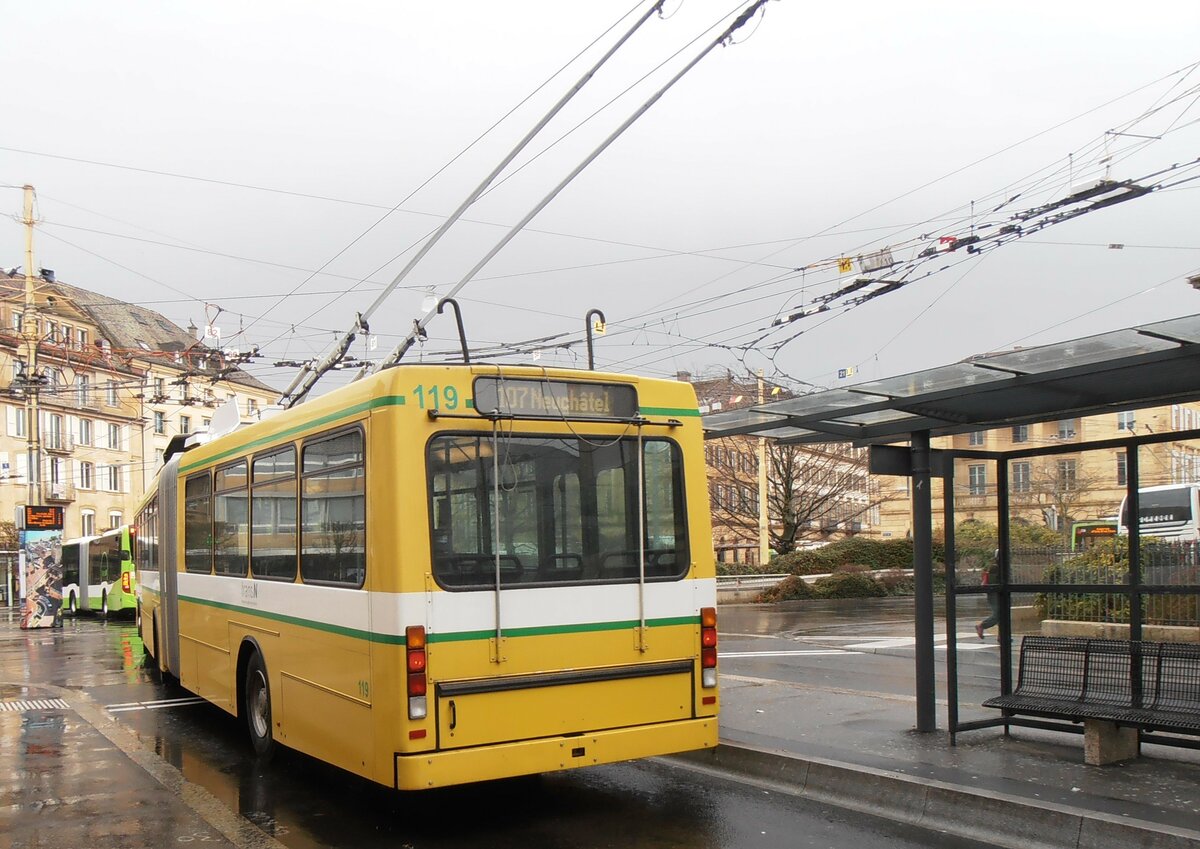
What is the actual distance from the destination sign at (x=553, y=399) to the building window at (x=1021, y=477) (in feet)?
A: 12.2

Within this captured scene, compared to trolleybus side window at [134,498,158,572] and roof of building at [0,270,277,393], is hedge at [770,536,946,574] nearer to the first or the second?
trolleybus side window at [134,498,158,572]

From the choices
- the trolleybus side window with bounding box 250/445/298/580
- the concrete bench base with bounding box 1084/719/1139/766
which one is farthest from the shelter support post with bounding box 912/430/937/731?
the trolleybus side window with bounding box 250/445/298/580

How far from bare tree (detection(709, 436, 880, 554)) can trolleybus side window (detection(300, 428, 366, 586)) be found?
3441cm

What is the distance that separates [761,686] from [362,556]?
21.8 ft

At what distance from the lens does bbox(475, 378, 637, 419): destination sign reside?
24.3ft

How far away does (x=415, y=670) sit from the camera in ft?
22.4

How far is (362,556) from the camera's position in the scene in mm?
7293

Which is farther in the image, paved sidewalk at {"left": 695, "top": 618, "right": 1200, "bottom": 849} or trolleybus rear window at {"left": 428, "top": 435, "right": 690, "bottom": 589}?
trolleybus rear window at {"left": 428, "top": 435, "right": 690, "bottom": 589}

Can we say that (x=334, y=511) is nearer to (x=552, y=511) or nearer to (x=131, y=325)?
(x=552, y=511)

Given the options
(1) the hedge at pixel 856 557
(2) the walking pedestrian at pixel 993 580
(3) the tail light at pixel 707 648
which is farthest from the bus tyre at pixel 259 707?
(1) the hedge at pixel 856 557

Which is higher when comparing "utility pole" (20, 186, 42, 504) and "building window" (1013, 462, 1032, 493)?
"utility pole" (20, 186, 42, 504)

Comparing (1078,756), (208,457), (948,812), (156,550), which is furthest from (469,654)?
(156,550)

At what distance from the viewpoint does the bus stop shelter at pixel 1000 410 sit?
7383 millimetres

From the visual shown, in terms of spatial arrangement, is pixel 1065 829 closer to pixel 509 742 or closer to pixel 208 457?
pixel 509 742
